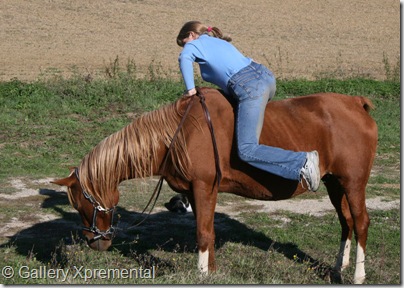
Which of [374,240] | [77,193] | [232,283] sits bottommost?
[374,240]

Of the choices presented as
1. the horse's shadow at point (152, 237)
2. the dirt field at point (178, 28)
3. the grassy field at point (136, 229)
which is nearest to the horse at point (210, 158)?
the grassy field at point (136, 229)

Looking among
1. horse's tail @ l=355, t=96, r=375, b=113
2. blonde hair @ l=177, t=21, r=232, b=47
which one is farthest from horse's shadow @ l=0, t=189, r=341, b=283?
blonde hair @ l=177, t=21, r=232, b=47

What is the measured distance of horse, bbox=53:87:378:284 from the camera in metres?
5.82

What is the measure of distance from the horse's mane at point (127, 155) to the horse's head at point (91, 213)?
5cm

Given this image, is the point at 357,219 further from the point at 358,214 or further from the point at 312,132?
the point at 312,132

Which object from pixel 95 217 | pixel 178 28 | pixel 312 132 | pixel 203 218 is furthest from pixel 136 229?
pixel 178 28

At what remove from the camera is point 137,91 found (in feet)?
44.7

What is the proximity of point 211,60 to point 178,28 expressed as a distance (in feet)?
71.0

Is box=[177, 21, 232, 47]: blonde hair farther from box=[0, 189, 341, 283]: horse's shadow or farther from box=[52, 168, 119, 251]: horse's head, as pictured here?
box=[0, 189, 341, 283]: horse's shadow

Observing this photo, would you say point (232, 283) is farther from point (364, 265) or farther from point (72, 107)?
point (72, 107)

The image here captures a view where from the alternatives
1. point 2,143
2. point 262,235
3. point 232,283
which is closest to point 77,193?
point 232,283

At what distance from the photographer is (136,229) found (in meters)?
7.71

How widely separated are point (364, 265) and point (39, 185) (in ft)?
14.6

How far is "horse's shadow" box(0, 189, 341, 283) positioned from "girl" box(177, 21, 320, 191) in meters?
1.04
